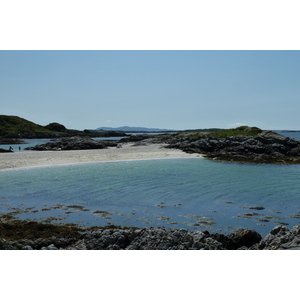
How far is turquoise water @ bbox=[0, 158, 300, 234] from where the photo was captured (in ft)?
44.2

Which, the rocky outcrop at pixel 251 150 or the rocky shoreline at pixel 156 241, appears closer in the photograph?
the rocky shoreline at pixel 156 241

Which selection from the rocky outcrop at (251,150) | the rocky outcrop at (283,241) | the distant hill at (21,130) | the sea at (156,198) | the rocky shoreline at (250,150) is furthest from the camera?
the distant hill at (21,130)

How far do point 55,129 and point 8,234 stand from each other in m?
175

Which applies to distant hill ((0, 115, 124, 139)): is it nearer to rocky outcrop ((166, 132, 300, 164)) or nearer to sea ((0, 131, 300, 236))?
rocky outcrop ((166, 132, 300, 164))

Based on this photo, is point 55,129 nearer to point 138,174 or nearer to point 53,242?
point 138,174

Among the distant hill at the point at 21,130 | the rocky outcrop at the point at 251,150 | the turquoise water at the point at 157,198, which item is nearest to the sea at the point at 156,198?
the turquoise water at the point at 157,198

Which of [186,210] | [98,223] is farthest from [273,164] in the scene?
[98,223]

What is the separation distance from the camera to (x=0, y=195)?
1852 cm

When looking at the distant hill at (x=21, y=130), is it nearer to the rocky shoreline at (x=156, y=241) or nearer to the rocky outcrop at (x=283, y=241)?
the rocky shoreline at (x=156, y=241)

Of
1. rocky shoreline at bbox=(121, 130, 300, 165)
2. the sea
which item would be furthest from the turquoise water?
rocky shoreline at bbox=(121, 130, 300, 165)

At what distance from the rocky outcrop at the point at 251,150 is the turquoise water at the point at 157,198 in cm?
1099

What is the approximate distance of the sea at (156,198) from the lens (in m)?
13.4

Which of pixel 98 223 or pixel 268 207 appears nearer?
pixel 98 223

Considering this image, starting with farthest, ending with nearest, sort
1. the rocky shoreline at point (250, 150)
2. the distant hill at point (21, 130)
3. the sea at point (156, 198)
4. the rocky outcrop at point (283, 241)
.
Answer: the distant hill at point (21, 130) → the rocky shoreline at point (250, 150) → the sea at point (156, 198) → the rocky outcrop at point (283, 241)
